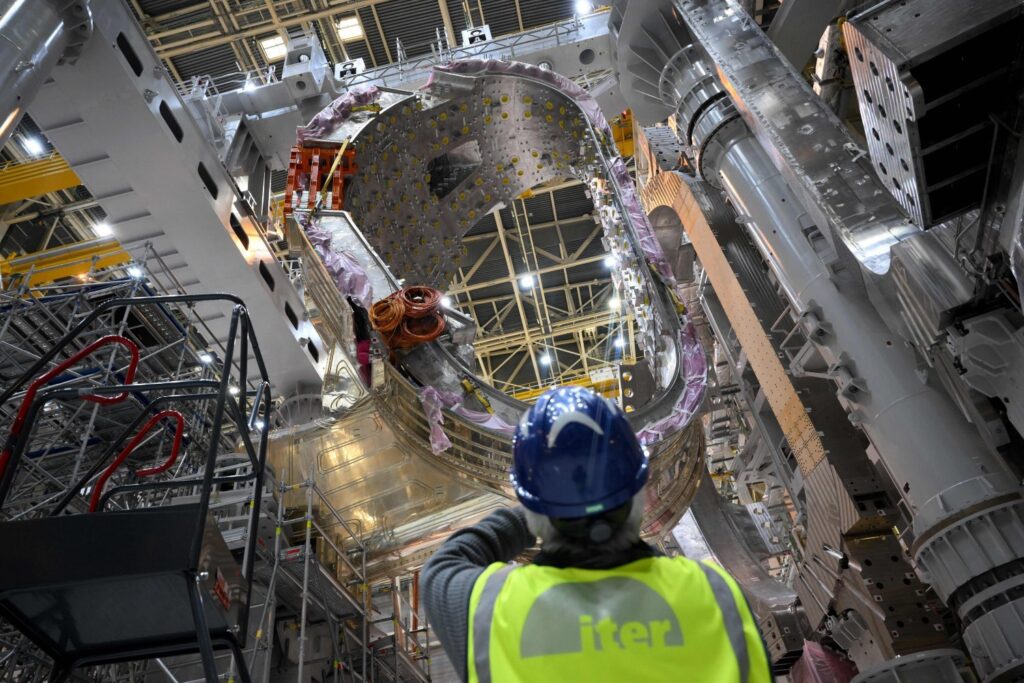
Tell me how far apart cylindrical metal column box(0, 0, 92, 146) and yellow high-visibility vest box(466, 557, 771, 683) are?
544 cm

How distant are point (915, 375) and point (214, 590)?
506 cm

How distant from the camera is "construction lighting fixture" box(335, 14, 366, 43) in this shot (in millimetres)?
15453

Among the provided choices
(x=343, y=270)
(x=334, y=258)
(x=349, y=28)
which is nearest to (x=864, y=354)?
(x=343, y=270)

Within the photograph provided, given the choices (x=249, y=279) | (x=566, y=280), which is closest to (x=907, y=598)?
(x=249, y=279)

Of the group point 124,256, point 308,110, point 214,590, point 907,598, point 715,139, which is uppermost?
point 124,256

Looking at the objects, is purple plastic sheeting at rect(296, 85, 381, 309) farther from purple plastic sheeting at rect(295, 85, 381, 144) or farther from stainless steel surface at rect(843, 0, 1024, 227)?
stainless steel surface at rect(843, 0, 1024, 227)

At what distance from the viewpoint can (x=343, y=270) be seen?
20.9ft

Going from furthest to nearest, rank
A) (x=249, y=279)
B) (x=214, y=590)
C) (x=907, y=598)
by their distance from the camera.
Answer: (x=249, y=279)
(x=907, y=598)
(x=214, y=590)

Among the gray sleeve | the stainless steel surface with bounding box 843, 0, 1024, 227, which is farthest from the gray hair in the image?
the stainless steel surface with bounding box 843, 0, 1024, 227

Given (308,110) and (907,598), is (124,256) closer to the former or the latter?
(308,110)

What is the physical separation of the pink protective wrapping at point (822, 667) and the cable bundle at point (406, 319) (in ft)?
16.0

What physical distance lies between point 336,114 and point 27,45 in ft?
10.5

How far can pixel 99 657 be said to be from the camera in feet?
9.64

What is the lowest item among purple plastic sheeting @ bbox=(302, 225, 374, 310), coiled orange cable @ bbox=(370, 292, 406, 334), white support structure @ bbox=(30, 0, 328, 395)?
coiled orange cable @ bbox=(370, 292, 406, 334)
